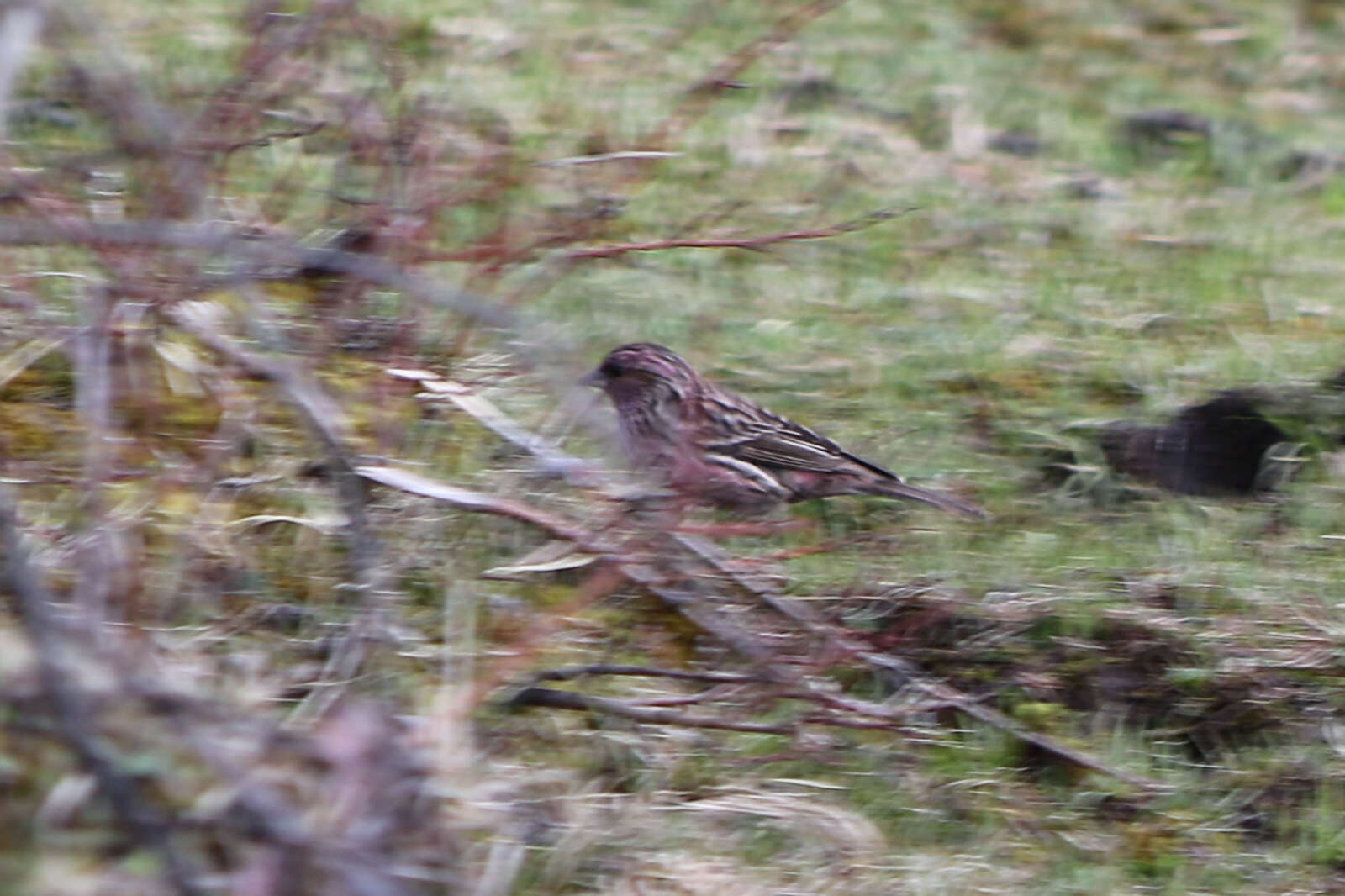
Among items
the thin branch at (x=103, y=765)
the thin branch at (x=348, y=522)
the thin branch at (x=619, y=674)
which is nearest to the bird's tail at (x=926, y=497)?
the thin branch at (x=619, y=674)

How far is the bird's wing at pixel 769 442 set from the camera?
17.0 feet

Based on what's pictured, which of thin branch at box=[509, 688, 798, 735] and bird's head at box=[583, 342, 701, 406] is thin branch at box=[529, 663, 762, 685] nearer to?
thin branch at box=[509, 688, 798, 735]

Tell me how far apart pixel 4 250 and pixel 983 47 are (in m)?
5.58

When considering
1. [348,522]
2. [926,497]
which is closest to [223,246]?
[348,522]

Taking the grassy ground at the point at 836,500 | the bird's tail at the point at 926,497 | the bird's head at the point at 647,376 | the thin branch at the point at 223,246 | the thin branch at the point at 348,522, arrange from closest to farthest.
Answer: the thin branch at the point at 223,246 < the thin branch at the point at 348,522 < the grassy ground at the point at 836,500 < the bird's tail at the point at 926,497 < the bird's head at the point at 647,376

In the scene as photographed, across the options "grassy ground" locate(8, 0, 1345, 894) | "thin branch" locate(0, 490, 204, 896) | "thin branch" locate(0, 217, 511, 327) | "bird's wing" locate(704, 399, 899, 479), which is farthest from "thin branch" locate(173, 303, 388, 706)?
"bird's wing" locate(704, 399, 899, 479)

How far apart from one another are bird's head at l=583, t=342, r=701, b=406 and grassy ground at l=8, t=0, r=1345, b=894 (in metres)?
0.38

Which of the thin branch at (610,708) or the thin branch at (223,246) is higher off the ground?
the thin branch at (223,246)

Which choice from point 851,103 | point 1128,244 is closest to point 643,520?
point 1128,244

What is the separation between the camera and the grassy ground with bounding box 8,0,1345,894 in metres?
3.81

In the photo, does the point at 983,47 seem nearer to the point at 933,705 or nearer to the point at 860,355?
the point at 860,355

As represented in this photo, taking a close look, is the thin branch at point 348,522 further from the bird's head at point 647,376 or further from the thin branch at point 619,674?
the bird's head at point 647,376

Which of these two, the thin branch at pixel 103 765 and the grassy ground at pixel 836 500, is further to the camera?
the grassy ground at pixel 836 500

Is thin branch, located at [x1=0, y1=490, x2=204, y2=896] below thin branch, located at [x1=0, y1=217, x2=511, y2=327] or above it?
below
